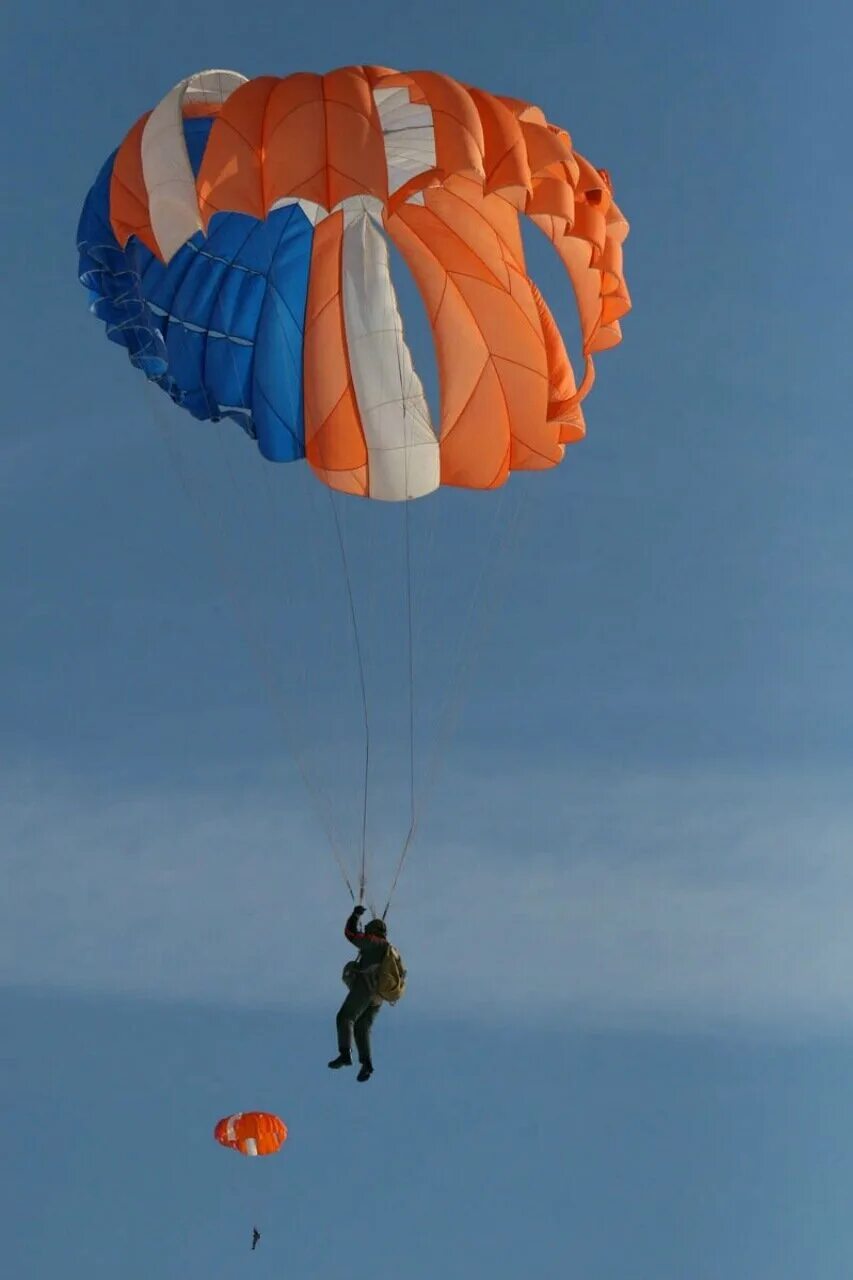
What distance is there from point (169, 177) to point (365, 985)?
760 cm

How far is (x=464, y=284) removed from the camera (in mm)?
26281

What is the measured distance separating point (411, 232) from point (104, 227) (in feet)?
9.75

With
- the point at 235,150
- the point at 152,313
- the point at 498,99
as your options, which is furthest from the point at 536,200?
the point at 152,313

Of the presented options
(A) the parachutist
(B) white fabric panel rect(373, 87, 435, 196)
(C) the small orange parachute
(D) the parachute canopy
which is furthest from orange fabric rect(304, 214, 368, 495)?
(C) the small orange parachute

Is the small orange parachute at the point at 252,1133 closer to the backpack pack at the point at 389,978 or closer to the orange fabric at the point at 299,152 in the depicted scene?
the backpack pack at the point at 389,978

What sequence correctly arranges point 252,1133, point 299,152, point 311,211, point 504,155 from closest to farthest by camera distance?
point 299,152 < point 504,155 < point 311,211 < point 252,1133

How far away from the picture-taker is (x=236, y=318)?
26547mm

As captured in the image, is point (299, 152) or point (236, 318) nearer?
point (299, 152)

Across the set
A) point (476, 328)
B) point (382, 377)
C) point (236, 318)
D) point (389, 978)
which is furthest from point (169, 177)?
point (389, 978)

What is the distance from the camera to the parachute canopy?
2567 cm

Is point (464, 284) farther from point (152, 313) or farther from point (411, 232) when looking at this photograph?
point (152, 313)

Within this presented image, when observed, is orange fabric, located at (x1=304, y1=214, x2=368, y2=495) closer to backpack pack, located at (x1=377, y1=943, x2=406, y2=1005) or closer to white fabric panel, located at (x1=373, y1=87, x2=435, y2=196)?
white fabric panel, located at (x1=373, y1=87, x2=435, y2=196)

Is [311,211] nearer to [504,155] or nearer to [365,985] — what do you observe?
[504,155]

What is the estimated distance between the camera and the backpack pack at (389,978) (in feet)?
81.5
